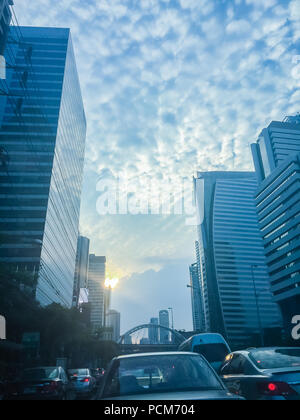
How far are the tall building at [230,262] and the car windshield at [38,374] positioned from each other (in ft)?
479

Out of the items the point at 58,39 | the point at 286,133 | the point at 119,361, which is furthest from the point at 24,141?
the point at 286,133

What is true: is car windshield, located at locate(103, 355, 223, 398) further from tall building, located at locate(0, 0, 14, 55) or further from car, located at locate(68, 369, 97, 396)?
tall building, located at locate(0, 0, 14, 55)

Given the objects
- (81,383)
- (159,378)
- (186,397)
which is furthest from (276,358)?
(81,383)

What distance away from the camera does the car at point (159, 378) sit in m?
3.07

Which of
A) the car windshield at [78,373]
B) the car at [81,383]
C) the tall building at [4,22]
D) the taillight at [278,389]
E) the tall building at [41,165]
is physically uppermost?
the tall building at [41,165]

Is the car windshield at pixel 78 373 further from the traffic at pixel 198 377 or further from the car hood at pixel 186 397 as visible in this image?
the car hood at pixel 186 397

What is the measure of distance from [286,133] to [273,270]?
6125cm

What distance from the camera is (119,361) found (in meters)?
3.79

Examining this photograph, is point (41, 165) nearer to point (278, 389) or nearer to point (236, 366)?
point (236, 366)

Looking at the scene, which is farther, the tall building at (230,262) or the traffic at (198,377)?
the tall building at (230,262)

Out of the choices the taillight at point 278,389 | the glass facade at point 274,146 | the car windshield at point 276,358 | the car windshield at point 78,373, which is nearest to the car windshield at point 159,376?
the taillight at point 278,389

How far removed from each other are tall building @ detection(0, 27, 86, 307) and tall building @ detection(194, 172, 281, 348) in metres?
81.2

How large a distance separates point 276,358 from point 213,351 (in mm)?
14303

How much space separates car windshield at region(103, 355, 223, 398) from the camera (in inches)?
125
